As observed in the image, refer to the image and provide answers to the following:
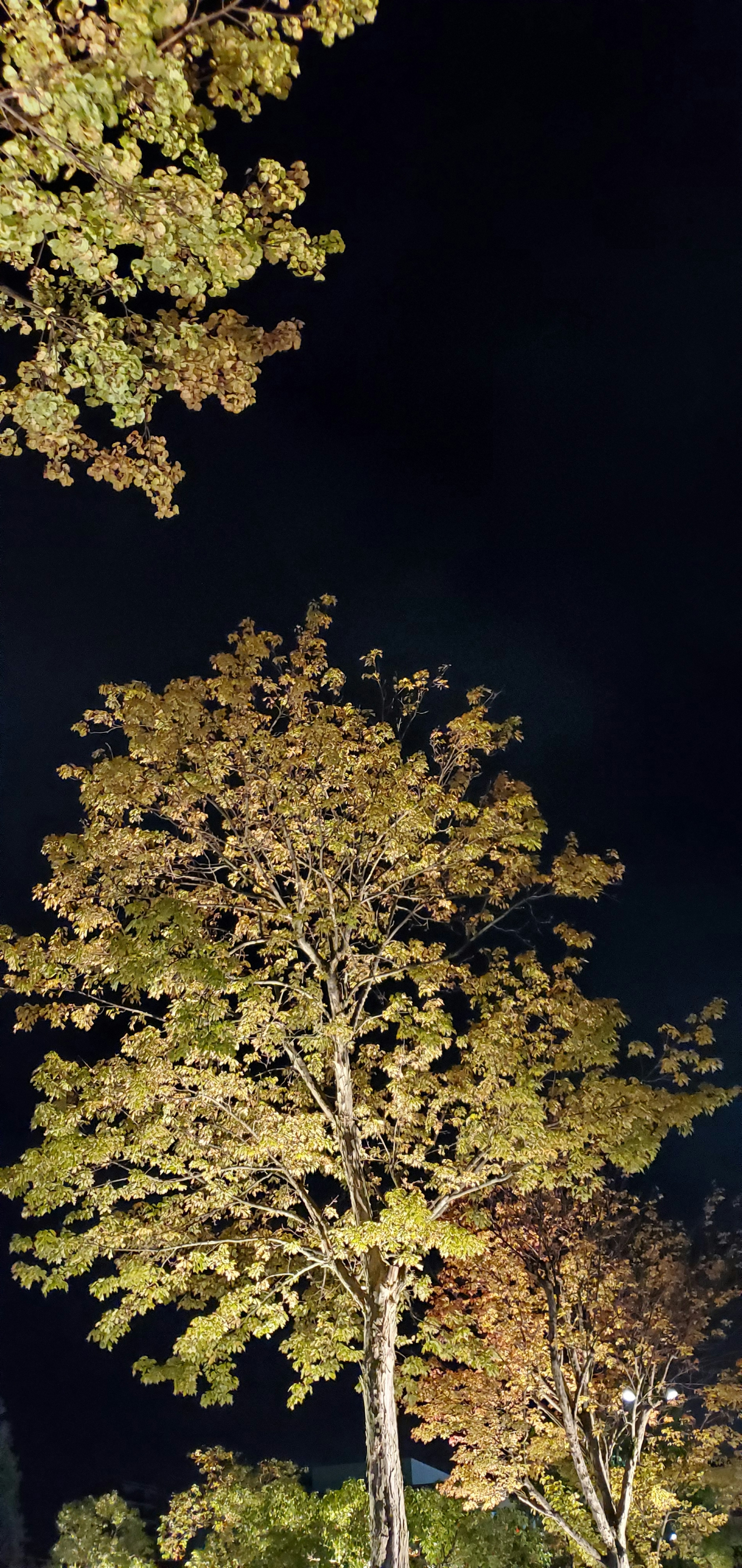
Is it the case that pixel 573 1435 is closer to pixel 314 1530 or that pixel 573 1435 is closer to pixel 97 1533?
pixel 314 1530

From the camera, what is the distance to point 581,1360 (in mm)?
16188

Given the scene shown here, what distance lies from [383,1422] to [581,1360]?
7.04 m

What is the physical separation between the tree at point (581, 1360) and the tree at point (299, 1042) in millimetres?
4149

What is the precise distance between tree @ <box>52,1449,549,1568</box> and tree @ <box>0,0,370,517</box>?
1806 centimetres

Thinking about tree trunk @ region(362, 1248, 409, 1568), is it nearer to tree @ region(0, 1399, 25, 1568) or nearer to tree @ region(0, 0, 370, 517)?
tree @ region(0, 0, 370, 517)

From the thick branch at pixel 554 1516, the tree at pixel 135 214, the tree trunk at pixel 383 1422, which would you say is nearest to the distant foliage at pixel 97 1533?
the thick branch at pixel 554 1516

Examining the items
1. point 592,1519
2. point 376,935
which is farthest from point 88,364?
point 592,1519

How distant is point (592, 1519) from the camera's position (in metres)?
16.6

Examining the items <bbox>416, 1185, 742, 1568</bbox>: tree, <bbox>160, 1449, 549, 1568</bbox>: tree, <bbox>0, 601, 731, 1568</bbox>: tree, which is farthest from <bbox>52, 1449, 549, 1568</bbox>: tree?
<bbox>0, 601, 731, 1568</bbox>: tree

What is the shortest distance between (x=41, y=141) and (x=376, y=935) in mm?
9705

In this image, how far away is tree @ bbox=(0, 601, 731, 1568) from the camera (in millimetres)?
10789

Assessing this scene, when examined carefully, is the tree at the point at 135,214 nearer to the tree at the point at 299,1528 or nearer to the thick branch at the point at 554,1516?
the thick branch at the point at 554,1516

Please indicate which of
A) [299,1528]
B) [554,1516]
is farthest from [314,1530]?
[554,1516]

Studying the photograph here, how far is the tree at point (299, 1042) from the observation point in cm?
1079
